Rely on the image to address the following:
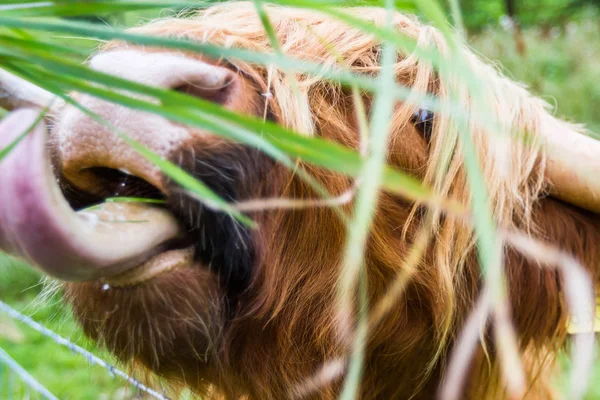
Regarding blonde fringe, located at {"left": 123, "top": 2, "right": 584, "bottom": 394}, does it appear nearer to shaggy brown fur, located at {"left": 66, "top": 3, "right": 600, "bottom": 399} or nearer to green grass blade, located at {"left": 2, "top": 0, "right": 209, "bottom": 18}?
shaggy brown fur, located at {"left": 66, "top": 3, "right": 600, "bottom": 399}

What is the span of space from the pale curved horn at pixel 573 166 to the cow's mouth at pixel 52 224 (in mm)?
841

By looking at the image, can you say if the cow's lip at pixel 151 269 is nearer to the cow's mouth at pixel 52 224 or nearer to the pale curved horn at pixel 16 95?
the cow's mouth at pixel 52 224

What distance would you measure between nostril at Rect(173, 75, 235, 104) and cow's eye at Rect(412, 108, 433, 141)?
0.44 metres

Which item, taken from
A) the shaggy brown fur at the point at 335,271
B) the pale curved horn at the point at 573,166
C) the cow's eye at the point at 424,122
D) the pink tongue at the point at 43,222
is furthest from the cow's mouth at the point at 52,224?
the pale curved horn at the point at 573,166

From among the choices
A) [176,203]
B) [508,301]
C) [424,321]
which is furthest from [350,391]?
[508,301]

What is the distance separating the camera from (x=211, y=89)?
1.04 meters

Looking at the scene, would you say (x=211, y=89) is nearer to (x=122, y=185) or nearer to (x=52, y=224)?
(x=122, y=185)

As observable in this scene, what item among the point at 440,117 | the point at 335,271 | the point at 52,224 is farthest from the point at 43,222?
the point at 440,117

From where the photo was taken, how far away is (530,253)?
4.58ft

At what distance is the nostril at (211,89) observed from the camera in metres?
1.01

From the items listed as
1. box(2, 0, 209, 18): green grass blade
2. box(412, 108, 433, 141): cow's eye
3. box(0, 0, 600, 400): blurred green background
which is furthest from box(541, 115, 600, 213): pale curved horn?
box(2, 0, 209, 18): green grass blade

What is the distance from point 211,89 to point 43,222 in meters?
0.38

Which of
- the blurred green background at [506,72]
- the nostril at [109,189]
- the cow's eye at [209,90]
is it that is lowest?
the blurred green background at [506,72]

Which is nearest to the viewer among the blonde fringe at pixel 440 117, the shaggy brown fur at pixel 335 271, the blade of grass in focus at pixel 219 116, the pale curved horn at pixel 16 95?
the blade of grass in focus at pixel 219 116
